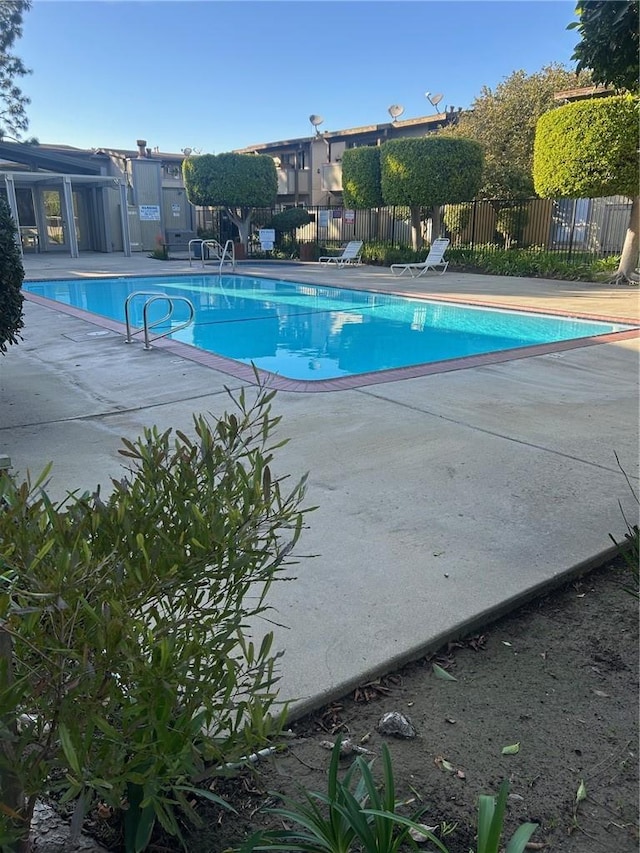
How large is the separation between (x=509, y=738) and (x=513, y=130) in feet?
75.4

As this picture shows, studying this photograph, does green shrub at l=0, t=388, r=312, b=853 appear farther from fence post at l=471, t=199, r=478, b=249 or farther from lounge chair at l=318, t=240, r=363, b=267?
lounge chair at l=318, t=240, r=363, b=267

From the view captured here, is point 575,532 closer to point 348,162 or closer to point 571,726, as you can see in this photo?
point 571,726

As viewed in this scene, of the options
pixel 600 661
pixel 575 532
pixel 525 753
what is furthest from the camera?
pixel 575 532

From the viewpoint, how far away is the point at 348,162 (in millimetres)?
21625

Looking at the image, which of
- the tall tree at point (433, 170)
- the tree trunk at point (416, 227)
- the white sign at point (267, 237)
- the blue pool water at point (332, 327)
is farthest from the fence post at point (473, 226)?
the blue pool water at point (332, 327)

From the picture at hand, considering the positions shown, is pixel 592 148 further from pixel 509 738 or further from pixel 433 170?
pixel 509 738

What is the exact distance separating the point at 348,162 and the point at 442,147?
3.92 metres

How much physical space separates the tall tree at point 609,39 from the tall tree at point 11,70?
30898 millimetres

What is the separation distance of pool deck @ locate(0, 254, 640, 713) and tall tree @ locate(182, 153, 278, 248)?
16.6 meters

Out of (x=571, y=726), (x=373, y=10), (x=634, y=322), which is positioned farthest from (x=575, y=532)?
(x=373, y=10)

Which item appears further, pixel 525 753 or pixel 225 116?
pixel 225 116

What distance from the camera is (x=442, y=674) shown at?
7.61ft

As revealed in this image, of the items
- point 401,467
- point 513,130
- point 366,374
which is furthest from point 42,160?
point 401,467

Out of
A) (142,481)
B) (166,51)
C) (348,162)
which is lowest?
(142,481)
